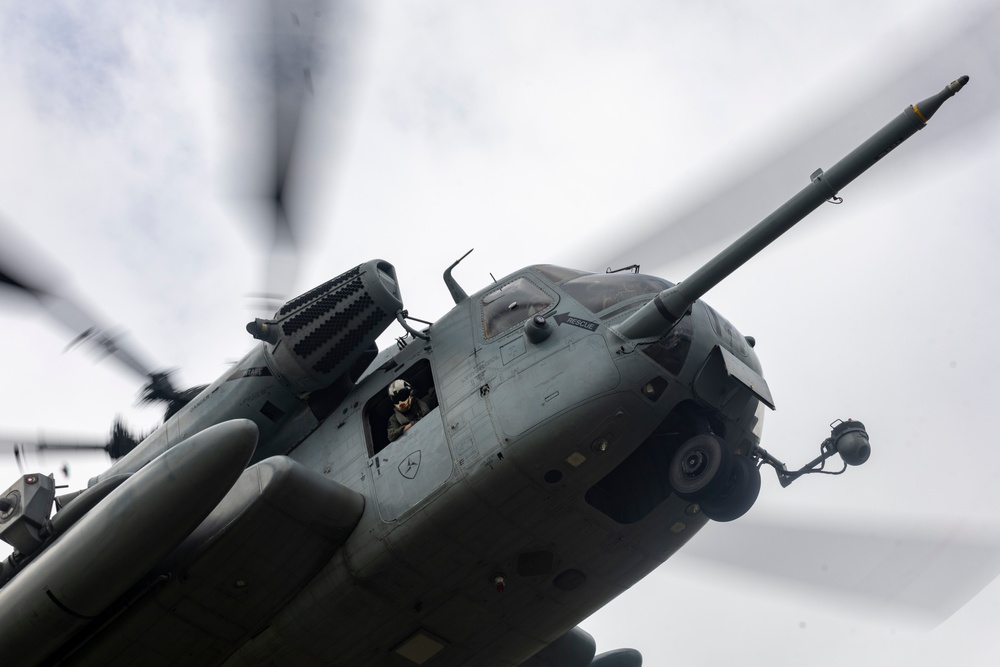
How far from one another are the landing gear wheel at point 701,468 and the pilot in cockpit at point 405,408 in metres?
2.44

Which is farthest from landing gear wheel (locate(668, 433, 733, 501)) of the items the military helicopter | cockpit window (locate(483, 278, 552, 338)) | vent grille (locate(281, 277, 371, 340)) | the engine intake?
vent grille (locate(281, 277, 371, 340))

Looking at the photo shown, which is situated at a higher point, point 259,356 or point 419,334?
point 259,356

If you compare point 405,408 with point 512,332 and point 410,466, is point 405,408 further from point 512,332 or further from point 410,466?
point 512,332

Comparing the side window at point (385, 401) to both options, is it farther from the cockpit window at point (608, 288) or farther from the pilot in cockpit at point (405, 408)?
the cockpit window at point (608, 288)

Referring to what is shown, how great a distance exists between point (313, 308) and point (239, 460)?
2285 millimetres

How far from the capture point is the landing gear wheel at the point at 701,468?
350 inches

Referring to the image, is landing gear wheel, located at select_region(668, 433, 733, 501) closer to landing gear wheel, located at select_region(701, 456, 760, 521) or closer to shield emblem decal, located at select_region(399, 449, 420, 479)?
landing gear wheel, located at select_region(701, 456, 760, 521)

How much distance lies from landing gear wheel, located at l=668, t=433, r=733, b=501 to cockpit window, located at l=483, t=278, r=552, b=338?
6.41ft

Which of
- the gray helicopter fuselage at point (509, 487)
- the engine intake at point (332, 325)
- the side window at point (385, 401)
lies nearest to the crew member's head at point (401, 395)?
the side window at point (385, 401)

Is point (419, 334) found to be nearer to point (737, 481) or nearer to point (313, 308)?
point (313, 308)

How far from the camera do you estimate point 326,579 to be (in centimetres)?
972

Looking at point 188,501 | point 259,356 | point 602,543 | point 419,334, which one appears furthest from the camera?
point 259,356

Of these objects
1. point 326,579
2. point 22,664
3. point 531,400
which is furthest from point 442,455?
point 22,664

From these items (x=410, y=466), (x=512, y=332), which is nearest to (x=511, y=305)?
(x=512, y=332)
